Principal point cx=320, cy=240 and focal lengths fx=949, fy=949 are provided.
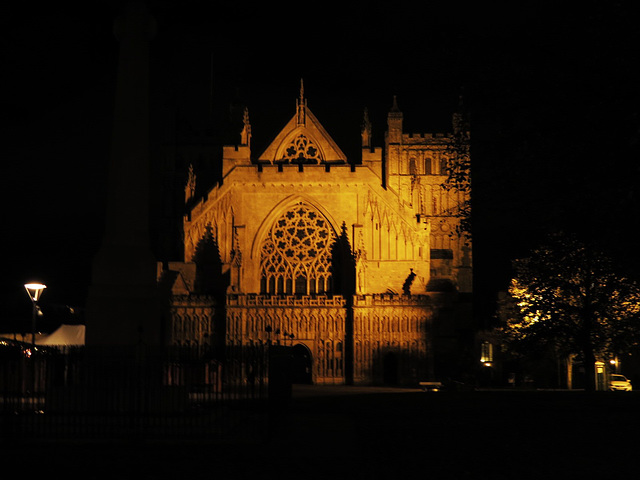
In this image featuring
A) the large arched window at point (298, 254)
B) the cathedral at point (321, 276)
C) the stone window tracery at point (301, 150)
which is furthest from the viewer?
the stone window tracery at point (301, 150)

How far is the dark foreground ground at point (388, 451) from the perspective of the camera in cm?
1228

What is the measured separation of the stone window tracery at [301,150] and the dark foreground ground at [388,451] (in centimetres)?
3718

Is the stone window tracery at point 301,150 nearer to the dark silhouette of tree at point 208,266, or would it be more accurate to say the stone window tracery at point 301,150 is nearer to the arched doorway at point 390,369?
the dark silhouette of tree at point 208,266

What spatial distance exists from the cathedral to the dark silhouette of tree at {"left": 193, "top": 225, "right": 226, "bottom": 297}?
0.06m

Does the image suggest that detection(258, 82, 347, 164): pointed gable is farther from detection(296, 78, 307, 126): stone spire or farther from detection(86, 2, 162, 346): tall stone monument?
detection(86, 2, 162, 346): tall stone monument

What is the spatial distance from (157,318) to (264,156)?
4031cm

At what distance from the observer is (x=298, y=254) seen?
173 feet

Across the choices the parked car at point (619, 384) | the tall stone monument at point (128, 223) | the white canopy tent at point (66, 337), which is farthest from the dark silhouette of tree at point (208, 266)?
the tall stone monument at point (128, 223)

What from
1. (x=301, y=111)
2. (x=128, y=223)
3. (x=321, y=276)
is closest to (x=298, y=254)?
(x=321, y=276)

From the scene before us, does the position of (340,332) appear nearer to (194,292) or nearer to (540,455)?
(194,292)

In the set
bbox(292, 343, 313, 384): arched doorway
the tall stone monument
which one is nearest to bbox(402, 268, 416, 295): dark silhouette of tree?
bbox(292, 343, 313, 384): arched doorway

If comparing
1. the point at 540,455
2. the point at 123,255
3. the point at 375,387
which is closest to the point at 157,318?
the point at 123,255

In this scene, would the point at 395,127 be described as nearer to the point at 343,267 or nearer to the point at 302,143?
the point at 302,143

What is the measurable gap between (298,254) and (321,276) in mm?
1776
